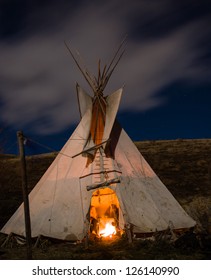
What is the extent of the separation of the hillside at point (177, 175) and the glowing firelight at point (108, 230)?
305 cm

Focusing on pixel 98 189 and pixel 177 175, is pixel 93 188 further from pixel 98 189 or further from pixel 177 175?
pixel 177 175

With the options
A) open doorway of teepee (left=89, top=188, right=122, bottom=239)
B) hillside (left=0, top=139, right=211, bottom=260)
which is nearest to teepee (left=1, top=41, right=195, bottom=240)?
open doorway of teepee (left=89, top=188, right=122, bottom=239)

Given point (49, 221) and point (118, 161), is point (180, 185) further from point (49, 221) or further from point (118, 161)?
point (49, 221)

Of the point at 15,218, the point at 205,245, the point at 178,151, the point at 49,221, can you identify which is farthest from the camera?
the point at 178,151

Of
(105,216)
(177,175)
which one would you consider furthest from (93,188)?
(177,175)

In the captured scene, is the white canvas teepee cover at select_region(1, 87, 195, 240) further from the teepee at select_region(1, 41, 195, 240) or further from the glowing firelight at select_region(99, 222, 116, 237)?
the glowing firelight at select_region(99, 222, 116, 237)

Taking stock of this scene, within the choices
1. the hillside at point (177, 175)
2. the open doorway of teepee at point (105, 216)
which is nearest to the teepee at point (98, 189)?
the open doorway of teepee at point (105, 216)

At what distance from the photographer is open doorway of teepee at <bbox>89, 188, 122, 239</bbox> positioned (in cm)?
1275

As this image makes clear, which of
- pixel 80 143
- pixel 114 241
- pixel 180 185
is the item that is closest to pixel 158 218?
pixel 114 241

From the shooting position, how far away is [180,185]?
75.1 ft

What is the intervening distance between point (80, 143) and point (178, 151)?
817 inches

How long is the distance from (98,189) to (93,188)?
0.32 meters

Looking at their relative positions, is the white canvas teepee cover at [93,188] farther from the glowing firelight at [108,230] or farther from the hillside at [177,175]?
the hillside at [177,175]
